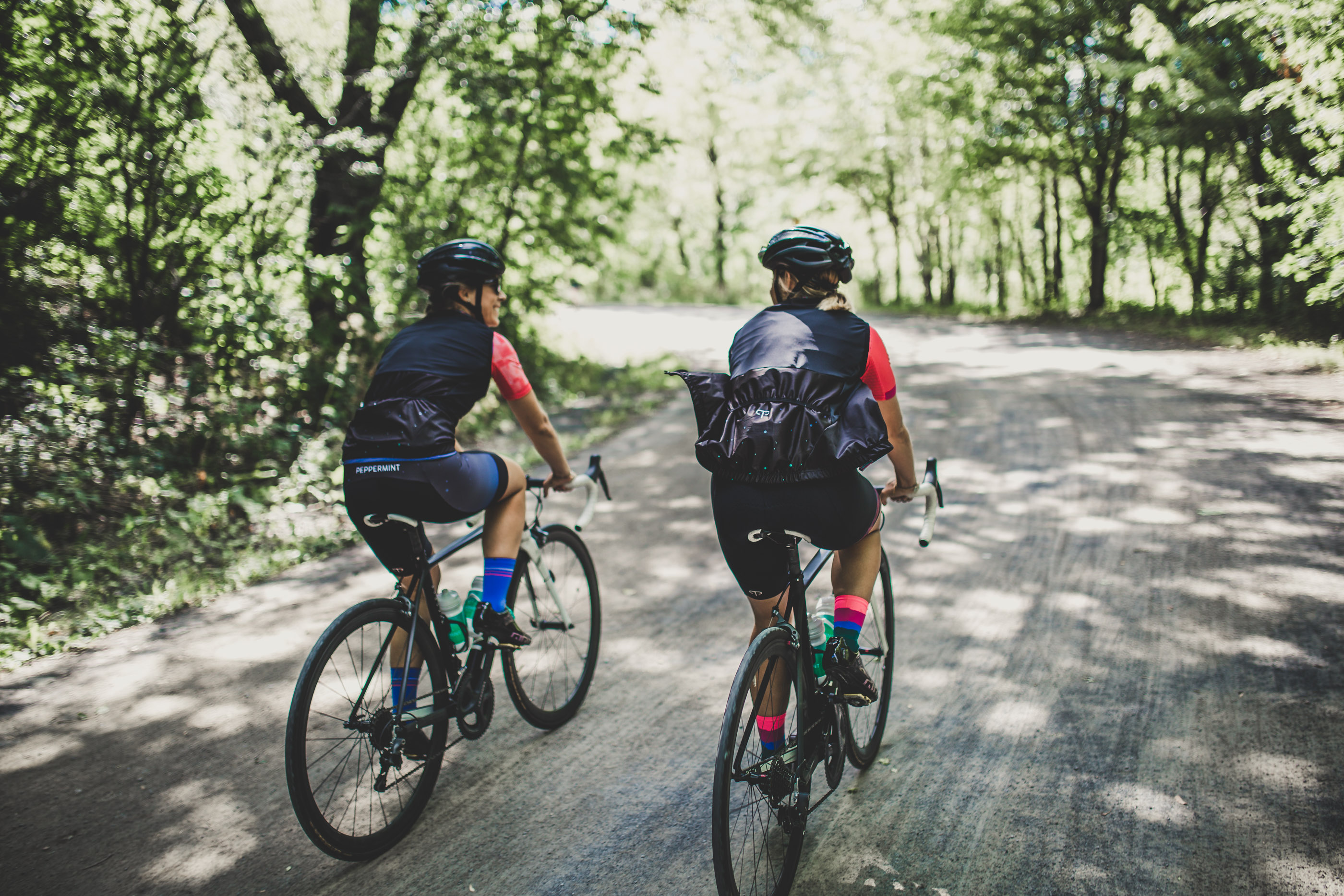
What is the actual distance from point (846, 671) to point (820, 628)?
0.18m

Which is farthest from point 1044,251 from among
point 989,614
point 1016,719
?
point 1016,719

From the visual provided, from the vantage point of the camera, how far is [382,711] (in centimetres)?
297

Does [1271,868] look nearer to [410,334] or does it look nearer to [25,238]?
[410,334]

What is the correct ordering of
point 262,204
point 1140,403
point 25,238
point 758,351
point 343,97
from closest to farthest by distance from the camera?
point 758,351 → point 25,238 → point 262,204 → point 343,97 → point 1140,403


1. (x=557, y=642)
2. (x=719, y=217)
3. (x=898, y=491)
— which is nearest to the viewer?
(x=898, y=491)

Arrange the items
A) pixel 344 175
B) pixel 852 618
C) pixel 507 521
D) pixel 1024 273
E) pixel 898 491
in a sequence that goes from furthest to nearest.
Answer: pixel 1024 273
pixel 344 175
pixel 507 521
pixel 898 491
pixel 852 618

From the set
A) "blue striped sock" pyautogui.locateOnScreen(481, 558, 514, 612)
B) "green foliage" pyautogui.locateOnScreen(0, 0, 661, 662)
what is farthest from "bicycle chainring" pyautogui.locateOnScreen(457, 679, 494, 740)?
"green foliage" pyautogui.locateOnScreen(0, 0, 661, 662)

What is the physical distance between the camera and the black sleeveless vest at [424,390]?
9.68ft

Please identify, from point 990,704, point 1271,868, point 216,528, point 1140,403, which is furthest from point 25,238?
point 1140,403

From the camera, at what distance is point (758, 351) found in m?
2.64

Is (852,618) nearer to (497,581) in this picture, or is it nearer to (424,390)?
(497,581)

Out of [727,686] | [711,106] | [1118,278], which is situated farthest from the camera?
[711,106]

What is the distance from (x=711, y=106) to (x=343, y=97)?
29399 mm

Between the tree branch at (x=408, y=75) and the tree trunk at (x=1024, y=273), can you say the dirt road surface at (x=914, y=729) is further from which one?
the tree trunk at (x=1024, y=273)
